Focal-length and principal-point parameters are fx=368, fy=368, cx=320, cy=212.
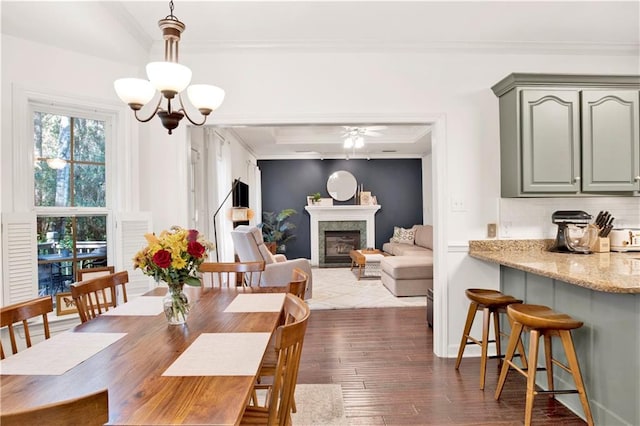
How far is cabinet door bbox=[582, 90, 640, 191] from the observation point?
9.87 ft

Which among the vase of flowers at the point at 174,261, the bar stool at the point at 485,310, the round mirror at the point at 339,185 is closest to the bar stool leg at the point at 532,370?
the bar stool at the point at 485,310

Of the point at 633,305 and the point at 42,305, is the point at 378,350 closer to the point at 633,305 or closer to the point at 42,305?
the point at 633,305

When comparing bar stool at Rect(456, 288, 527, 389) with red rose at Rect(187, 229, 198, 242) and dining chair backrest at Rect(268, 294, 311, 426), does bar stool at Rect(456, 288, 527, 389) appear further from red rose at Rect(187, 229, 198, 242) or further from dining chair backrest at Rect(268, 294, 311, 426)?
red rose at Rect(187, 229, 198, 242)

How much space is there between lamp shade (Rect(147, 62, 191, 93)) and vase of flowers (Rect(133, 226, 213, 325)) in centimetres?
73

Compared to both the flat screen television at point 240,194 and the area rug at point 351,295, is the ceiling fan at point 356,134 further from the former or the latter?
the area rug at point 351,295

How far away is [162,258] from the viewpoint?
1634 millimetres

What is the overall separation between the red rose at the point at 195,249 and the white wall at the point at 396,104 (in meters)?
A: 1.61

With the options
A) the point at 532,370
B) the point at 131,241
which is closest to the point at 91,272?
the point at 131,241

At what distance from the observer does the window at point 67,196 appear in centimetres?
271

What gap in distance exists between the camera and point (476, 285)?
10.8 feet

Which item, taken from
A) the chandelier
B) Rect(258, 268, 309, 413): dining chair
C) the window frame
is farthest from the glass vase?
the window frame

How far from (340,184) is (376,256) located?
2471 millimetres

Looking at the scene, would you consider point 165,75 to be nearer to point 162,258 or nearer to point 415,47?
point 162,258

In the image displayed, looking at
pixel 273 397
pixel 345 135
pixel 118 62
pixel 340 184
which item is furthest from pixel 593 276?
pixel 340 184
